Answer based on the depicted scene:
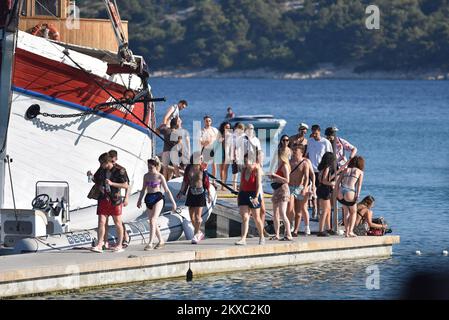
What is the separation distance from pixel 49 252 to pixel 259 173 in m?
3.45

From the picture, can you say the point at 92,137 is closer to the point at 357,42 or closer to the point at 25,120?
the point at 25,120

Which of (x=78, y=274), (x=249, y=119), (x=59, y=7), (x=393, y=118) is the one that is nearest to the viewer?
(x=78, y=274)

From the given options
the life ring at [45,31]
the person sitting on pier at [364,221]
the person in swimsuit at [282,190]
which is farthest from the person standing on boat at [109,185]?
the life ring at [45,31]

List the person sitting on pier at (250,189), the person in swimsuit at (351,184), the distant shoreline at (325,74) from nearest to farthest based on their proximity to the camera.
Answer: the person sitting on pier at (250,189)
the person in swimsuit at (351,184)
the distant shoreline at (325,74)

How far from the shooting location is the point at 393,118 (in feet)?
329

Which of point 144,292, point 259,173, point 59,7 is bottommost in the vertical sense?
point 144,292

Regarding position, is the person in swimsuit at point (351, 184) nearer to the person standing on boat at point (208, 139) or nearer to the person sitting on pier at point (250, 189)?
the person sitting on pier at point (250, 189)

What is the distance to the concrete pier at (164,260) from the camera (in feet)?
58.7

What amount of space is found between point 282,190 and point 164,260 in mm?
2534

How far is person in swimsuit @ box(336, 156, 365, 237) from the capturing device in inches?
824

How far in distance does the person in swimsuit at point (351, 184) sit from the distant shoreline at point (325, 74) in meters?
169

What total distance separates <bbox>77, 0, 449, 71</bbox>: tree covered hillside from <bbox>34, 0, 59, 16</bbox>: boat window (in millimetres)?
150853


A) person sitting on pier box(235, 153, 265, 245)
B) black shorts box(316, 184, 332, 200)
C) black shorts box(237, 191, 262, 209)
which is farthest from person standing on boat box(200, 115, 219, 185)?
black shorts box(237, 191, 262, 209)

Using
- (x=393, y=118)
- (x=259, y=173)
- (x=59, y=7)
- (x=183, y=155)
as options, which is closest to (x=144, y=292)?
(x=259, y=173)
